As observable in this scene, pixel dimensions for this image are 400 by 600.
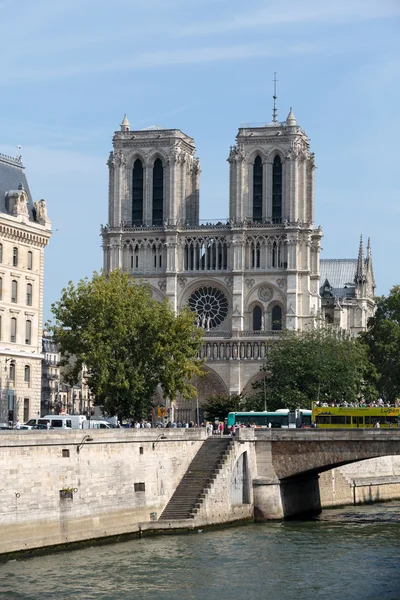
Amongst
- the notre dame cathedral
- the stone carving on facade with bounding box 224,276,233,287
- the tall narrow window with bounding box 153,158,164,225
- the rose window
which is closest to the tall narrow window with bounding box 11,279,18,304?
the notre dame cathedral

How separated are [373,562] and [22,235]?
31.6 metres

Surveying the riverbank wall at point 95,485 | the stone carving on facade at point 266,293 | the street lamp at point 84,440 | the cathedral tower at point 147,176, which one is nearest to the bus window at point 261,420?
the riverbank wall at point 95,485

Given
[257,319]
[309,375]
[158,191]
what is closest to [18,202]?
[309,375]

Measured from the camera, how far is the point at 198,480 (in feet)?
220

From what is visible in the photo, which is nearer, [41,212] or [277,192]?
[41,212]

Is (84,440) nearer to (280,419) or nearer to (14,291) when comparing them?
(14,291)

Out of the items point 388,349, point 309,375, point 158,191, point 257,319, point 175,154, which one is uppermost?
point 175,154

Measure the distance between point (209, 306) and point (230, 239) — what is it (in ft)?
22.2

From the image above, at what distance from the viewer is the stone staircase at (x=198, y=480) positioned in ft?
212

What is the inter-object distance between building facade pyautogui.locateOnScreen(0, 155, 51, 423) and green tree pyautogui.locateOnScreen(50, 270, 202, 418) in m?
3.30

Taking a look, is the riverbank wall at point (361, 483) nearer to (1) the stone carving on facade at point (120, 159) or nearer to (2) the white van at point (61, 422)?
(2) the white van at point (61, 422)

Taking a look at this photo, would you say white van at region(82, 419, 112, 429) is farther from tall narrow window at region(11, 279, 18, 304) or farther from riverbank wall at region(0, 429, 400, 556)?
tall narrow window at region(11, 279, 18, 304)

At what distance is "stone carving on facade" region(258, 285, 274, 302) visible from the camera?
447 ft

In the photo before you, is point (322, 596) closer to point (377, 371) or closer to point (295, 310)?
point (377, 371)
